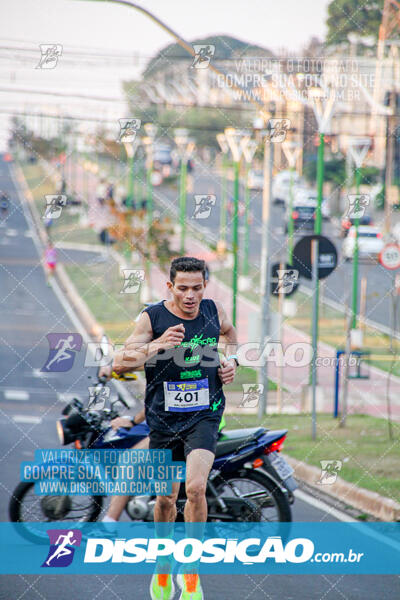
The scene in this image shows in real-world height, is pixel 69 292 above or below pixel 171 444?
below

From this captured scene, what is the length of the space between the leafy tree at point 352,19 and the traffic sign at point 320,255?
2.42 meters

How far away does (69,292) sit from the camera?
2950 cm

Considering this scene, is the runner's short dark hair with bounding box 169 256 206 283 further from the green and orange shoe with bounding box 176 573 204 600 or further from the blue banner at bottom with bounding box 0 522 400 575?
the green and orange shoe with bounding box 176 573 204 600

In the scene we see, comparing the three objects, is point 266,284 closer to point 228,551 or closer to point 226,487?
point 226,487

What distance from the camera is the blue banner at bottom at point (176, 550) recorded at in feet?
19.3

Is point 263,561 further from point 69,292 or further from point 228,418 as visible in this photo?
point 69,292

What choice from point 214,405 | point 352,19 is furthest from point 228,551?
point 352,19

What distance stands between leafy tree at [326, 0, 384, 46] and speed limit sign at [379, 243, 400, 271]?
4.04 meters

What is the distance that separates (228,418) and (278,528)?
588 centimetres

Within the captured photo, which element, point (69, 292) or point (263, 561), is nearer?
point (263, 561)

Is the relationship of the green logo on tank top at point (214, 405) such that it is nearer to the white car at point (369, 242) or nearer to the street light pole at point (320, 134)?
the street light pole at point (320, 134)

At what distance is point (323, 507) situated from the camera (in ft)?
25.5

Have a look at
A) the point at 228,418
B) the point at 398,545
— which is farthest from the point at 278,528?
the point at 228,418

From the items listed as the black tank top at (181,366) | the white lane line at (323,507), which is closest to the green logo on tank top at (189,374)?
the black tank top at (181,366)
